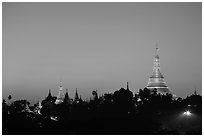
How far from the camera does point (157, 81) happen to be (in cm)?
4166

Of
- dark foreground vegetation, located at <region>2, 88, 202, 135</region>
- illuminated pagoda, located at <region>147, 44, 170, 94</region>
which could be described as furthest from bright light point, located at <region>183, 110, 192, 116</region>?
illuminated pagoda, located at <region>147, 44, 170, 94</region>

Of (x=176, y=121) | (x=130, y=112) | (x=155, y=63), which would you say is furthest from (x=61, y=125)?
(x=155, y=63)

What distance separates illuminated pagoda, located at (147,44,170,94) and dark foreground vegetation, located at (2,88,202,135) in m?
18.0

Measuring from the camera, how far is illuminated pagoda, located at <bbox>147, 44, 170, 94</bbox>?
40594 millimetres

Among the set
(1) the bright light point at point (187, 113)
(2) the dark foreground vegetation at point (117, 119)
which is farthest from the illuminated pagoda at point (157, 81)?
(1) the bright light point at point (187, 113)

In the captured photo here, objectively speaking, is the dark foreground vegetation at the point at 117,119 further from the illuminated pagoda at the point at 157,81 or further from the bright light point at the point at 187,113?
the illuminated pagoda at the point at 157,81

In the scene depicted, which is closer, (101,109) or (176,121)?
(176,121)

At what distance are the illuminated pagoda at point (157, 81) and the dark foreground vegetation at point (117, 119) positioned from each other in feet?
58.9

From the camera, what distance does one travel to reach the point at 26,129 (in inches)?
623

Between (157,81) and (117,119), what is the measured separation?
24.5 m

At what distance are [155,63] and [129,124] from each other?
27380 millimetres

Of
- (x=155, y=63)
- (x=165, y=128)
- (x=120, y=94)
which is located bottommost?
(x=165, y=128)

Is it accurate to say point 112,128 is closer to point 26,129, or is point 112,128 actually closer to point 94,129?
point 94,129

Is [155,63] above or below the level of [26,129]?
above
